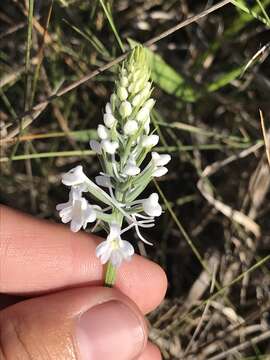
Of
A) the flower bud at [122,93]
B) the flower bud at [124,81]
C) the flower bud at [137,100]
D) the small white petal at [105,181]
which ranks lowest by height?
the small white petal at [105,181]

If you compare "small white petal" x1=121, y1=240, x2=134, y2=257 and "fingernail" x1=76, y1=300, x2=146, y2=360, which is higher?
"small white petal" x1=121, y1=240, x2=134, y2=257

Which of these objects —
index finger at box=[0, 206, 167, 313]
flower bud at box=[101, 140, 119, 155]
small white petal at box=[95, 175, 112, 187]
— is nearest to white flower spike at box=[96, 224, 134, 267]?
small white petal at box=[95, 175, 112, 187]

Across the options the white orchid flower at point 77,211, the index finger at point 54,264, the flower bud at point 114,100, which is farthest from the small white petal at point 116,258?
the index finger at point 54,264

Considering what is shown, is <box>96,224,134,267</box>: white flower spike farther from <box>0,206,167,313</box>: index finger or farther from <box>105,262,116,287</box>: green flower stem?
<box>0,206,167,313</box>: index finger

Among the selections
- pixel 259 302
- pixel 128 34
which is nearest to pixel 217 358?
pixel 259 302

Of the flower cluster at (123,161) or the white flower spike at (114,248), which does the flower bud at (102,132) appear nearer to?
the flower cluster at (123,161)

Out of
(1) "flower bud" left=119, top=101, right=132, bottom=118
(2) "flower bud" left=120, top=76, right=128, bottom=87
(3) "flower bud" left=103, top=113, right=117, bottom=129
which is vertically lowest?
(3) "flower bud" left=103, top=113, right=117, bottom=129

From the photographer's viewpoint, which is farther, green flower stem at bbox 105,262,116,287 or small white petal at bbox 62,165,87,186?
green flower stem at bbox 105,262,116,287
